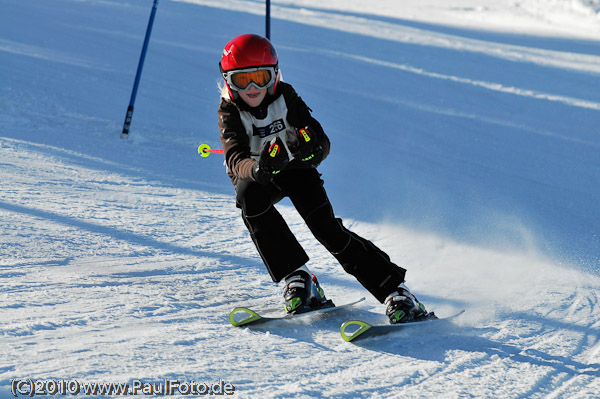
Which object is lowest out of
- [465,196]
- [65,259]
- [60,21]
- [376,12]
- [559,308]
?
[65,259]

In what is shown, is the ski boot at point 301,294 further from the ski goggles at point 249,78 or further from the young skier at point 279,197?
the ski goggles at point 249,78

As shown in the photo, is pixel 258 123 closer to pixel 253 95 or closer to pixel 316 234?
pixel 253 95

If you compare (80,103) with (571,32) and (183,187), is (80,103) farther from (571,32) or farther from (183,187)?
(571,32)

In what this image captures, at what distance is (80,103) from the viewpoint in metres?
7.75

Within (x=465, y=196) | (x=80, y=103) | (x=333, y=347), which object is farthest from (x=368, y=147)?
(x=333, y=347)

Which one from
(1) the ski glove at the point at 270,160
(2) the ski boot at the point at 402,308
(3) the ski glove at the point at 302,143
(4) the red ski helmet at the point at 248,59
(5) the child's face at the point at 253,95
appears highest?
(4) the red ski helmet at the point at 248,59

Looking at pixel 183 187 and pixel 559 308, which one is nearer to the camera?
pixel 559 308

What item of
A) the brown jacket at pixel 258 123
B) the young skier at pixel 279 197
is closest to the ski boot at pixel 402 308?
the young skier at pixel 279 197

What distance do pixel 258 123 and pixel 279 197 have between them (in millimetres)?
387

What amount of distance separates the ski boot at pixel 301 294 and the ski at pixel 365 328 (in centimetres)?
23

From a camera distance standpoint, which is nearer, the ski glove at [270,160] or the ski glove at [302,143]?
the ski glove at [270,160]

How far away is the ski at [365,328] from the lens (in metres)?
2.87

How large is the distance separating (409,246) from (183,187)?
6.72 ft

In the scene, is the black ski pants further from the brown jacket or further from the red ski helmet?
the red ski helmet
